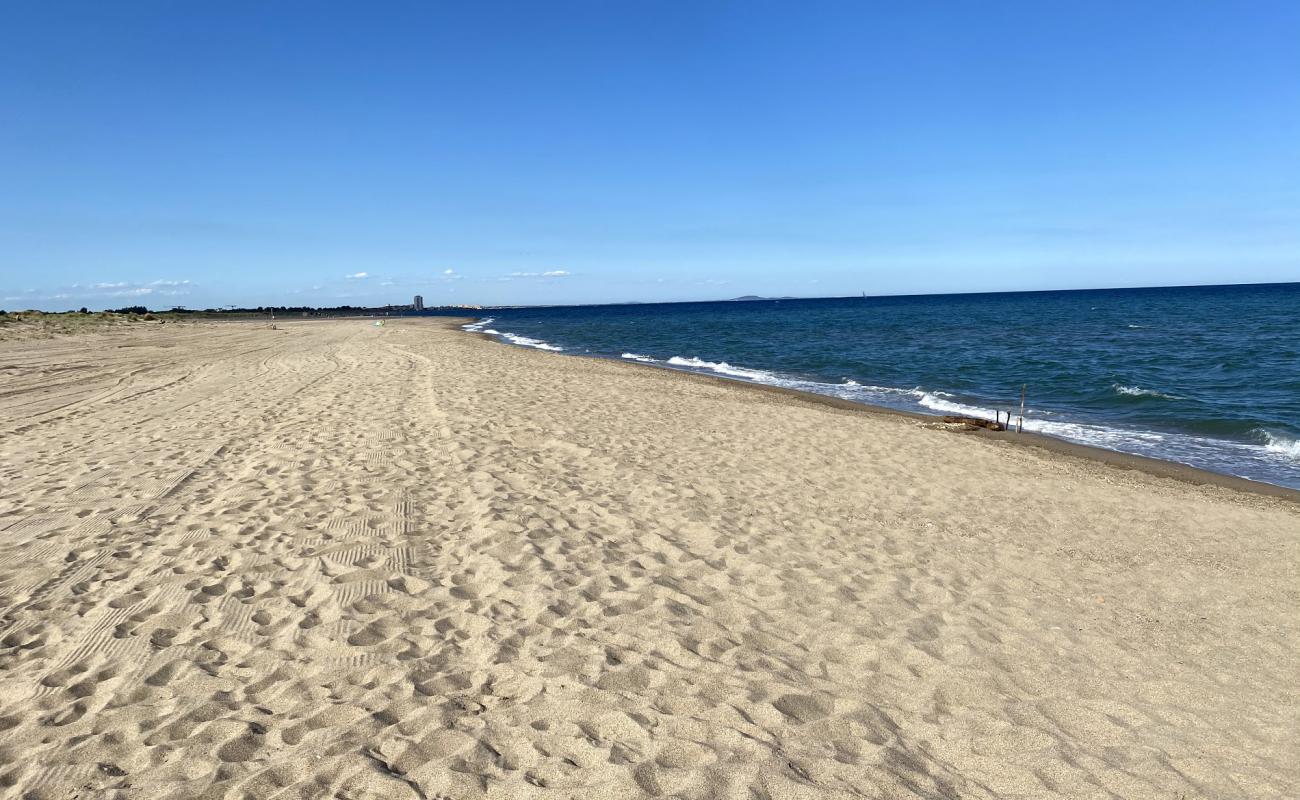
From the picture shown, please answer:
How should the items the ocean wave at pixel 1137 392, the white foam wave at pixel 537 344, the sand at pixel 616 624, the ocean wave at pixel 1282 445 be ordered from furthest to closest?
1. the white foam wave at pixel 537 344
2. the ocean wave at pixel 1137 392
3. the ocean wave at pixel 1282 445
4. the sand at pixel 616 624

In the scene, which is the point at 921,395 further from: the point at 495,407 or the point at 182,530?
the point at 182,530

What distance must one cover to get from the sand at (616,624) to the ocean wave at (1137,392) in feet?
33.4

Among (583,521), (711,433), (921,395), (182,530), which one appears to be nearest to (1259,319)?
(921,395)

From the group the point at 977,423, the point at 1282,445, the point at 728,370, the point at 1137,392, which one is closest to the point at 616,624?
the point at 977,423

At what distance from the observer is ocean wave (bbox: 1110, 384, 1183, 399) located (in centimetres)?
1892

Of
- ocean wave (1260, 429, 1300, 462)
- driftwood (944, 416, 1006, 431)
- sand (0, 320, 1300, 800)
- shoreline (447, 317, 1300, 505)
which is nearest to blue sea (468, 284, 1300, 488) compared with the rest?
ocean wave (1260, 429, 1300, 462)

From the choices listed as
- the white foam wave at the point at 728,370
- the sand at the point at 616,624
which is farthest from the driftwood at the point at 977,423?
the white foam wave at the point at 728,370

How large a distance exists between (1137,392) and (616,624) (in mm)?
20474

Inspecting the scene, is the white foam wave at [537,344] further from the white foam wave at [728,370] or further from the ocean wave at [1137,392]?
the ocean wave at [1137,392]

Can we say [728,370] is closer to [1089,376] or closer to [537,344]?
[1089,376]

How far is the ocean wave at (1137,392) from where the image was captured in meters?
18.9

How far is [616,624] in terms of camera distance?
4.92m

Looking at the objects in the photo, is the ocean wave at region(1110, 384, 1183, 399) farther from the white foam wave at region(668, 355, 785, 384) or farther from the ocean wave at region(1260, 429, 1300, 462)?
the white foam wave at region(668, 355, 785, 384)

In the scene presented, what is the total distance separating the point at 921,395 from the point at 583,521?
16639mm
